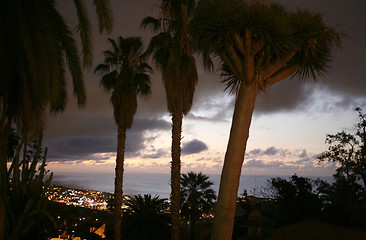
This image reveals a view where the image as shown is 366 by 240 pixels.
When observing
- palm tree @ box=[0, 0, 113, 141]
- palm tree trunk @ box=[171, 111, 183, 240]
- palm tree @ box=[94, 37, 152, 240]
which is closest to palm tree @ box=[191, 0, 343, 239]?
palm tree @ box=[0, 0, 113, 141]

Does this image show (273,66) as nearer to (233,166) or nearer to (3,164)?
(233,166)

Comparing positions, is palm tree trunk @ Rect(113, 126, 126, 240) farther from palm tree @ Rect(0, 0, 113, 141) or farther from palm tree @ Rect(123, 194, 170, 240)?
palm tree @ Rect(0, 0, 113, 141)

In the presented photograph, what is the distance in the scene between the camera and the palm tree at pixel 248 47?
20.7ft

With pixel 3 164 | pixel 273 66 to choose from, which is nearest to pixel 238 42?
pixel 273 66

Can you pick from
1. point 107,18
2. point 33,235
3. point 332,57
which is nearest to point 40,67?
point 107,18

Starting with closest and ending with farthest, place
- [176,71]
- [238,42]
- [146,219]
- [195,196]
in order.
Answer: [238,42]
[176,71]
[146,219]
[195,196]

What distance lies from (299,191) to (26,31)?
26091 millimetres

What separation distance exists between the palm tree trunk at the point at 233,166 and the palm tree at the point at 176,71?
28.2 ft

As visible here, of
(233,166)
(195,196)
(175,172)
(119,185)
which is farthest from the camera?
(195,196)

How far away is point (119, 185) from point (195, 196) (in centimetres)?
811

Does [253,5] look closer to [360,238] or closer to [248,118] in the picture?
[248,118]

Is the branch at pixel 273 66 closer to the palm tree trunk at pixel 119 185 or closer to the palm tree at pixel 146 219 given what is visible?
the palm tree trunk at pixel 119 185

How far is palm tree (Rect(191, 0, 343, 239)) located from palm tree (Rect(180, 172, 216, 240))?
1899 cm

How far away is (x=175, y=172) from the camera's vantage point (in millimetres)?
15234
